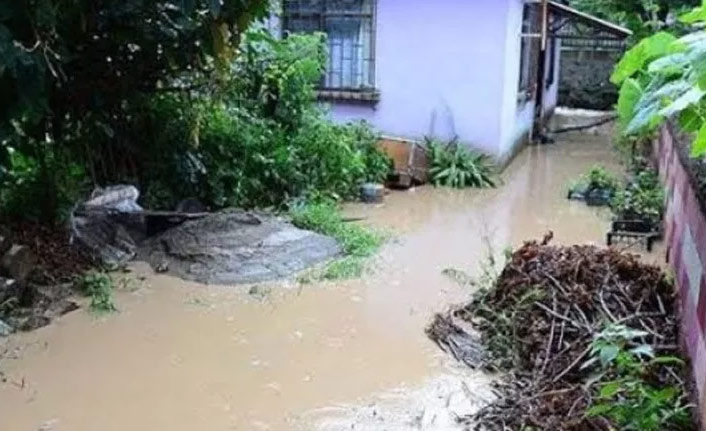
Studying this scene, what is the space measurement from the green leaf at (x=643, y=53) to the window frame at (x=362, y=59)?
8.06 metres

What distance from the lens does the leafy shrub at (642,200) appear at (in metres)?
7.52

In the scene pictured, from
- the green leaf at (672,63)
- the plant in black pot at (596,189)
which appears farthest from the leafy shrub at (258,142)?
the green leaf at (672,63)

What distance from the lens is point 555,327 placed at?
4766 millimetres

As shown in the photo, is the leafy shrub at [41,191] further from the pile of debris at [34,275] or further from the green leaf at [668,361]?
the green leaf at [668,361]

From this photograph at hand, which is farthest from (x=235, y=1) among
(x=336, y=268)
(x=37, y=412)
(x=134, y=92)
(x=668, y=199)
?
(x=668, y=199)

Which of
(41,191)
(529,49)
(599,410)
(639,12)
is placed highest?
(639,12)

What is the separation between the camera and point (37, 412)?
408 centimetres

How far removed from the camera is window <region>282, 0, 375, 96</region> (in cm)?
1055

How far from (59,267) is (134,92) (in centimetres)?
194

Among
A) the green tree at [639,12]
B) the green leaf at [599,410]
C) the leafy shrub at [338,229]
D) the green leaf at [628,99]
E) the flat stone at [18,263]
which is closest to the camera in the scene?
the green leaf at [628,99]

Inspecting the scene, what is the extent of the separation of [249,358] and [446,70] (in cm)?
639

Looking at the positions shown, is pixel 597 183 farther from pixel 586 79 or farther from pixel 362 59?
pixel 586 79

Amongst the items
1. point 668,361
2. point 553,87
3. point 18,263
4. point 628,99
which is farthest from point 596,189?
point 553,87

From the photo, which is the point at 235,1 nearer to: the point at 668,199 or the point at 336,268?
the point at 336,268
